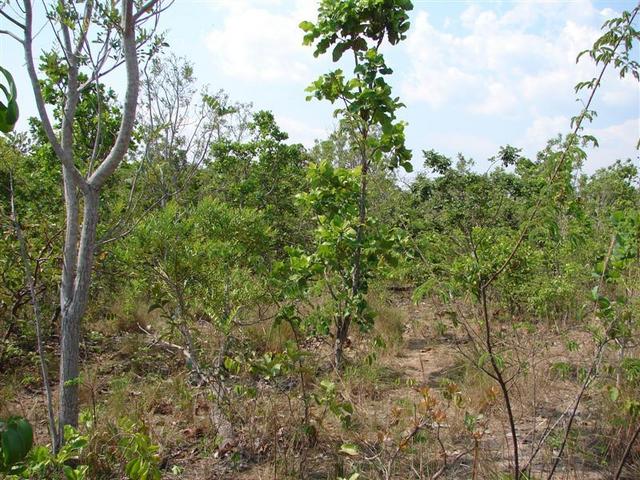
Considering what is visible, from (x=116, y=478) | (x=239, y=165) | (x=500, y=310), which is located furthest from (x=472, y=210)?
(x=239, y=165)

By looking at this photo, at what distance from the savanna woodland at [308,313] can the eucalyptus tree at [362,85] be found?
0.07 feet

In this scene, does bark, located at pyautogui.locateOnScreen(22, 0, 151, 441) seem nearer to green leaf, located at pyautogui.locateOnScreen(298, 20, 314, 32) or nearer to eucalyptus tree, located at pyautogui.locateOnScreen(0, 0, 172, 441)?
eucalyptus tree, located at pyautogui.locateOnScreen(0, 0, 172, 441)

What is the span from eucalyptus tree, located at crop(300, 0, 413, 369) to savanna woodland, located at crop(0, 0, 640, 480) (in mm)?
20

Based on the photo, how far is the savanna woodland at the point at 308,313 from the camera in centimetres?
256

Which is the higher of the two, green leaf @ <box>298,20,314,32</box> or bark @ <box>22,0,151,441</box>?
green leaf @ <box>298,20,314,32</box>

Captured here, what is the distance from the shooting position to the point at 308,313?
4902 millimetres

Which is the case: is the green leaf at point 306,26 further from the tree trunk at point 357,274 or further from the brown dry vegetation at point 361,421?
the brown dry vegetation at point 361,421

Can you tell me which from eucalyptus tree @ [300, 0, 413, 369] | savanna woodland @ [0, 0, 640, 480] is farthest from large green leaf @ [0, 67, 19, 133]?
eucalyptus tree @ [300, 0, 413, 369]

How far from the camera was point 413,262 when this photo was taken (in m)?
7.14

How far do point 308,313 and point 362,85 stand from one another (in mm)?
2176

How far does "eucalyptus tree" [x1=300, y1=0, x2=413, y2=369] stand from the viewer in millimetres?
4172

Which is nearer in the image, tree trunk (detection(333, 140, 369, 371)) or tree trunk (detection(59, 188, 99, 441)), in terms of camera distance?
tree trunk (detection(59, 188, 99, 441))

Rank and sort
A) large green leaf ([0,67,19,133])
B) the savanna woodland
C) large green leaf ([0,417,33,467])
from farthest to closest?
the savanna woodland < large green leaf ([0,417,33,467]) < large green leaf ([0,67,19,133])

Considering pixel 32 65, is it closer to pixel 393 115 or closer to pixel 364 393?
pixel 393 115
